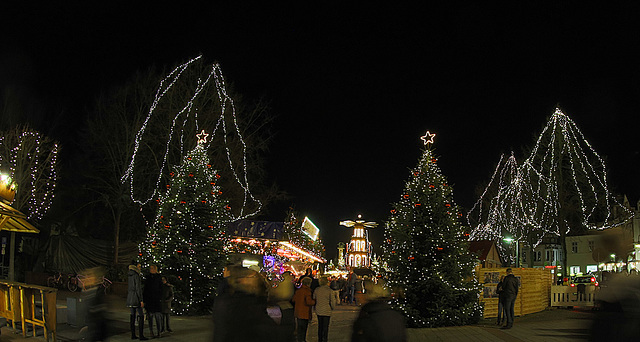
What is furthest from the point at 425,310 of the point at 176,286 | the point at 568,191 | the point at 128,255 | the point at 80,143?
the point at 568,191

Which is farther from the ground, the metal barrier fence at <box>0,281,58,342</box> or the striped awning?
the striped awning

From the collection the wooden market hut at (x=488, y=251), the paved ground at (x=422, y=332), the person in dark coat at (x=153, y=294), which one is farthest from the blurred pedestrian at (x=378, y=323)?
the wooden market hut at (x=488, y=251)

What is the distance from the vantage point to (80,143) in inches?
1448

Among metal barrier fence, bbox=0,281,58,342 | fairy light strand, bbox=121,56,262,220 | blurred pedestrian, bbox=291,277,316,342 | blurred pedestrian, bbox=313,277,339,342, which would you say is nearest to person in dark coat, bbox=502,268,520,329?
blurred pedestrian, bbox=313,277,339,342

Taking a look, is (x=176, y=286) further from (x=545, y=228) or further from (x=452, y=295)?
(x=545, y=228)

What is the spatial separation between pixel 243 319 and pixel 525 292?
18.6 metres

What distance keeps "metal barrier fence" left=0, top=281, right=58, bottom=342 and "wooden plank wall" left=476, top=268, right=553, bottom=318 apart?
12.4 meters

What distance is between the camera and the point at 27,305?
42.3 ft

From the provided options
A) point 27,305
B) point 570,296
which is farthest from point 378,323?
point 570,296

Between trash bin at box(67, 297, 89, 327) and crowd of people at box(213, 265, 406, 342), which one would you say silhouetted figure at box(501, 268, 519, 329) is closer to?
crowd of people at box(213, 265, 406, 342)

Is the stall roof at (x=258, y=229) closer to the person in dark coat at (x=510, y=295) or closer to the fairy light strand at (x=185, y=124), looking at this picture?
the fairy light strand at (x=185, y=124)

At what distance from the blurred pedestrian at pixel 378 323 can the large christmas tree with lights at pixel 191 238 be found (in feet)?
44.9

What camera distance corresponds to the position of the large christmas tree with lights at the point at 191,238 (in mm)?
18625

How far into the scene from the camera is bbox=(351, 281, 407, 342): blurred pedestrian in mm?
5480
